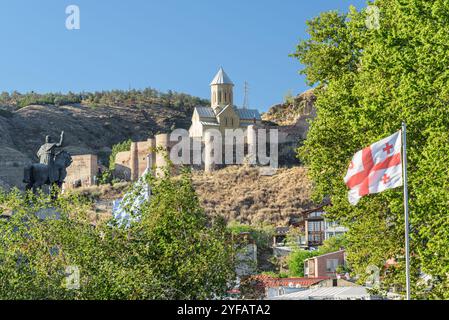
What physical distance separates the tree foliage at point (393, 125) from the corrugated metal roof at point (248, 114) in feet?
448

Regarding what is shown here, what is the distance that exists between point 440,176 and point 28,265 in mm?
11202

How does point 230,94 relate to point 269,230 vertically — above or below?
above

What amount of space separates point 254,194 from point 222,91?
31736mm

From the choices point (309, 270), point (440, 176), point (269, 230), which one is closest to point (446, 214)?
point (440, 176)

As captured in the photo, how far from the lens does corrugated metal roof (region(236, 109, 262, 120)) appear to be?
180 m

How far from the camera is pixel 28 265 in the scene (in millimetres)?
29531

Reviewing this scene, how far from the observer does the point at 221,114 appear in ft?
564

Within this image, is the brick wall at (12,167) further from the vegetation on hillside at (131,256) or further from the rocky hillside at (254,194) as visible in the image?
the vegetation on hillside at (131,256)

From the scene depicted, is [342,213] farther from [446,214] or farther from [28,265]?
[28,265]

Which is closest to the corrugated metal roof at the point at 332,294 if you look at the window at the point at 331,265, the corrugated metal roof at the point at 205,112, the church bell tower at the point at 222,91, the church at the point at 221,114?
the window at the point at 331,265

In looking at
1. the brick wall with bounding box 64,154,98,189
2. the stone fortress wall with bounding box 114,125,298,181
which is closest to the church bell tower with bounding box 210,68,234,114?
the stone fortress wall with bounding box 114,125,298,181

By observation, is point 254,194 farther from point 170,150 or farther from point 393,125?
point 393,125

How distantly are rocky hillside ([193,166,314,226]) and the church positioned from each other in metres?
11.8

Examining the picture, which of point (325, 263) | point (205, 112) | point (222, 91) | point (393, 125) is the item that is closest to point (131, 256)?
point (393, 125)
